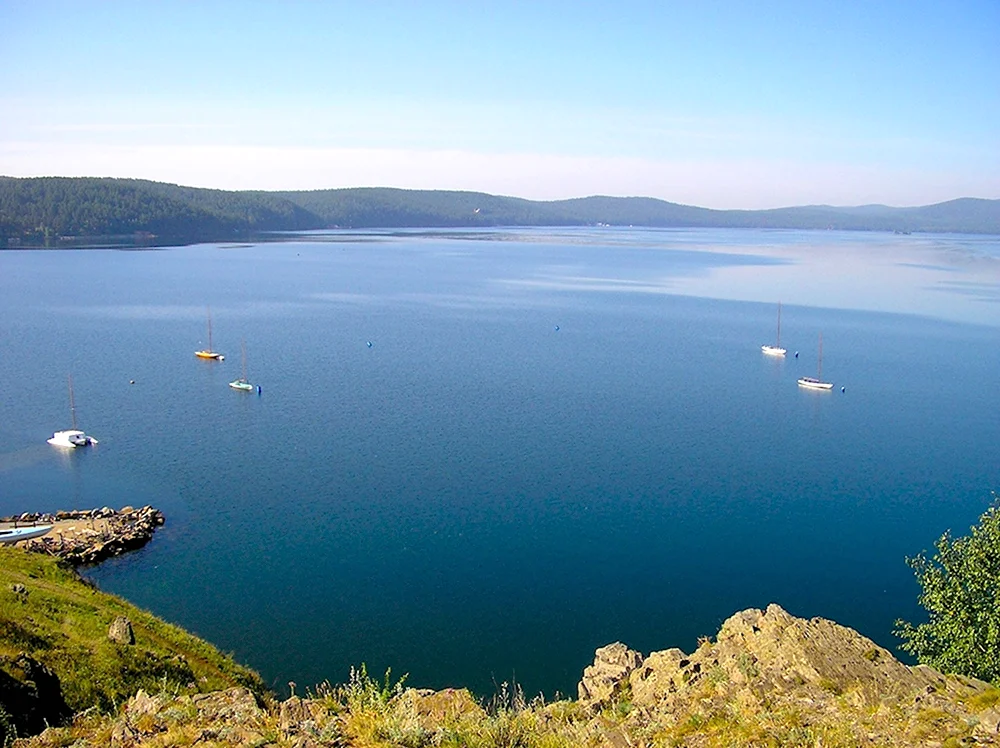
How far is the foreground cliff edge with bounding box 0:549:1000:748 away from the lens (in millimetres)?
6539

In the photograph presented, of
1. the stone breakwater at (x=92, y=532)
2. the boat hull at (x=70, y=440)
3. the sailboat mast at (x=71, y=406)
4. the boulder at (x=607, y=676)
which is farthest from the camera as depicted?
the sailboat mast at (x=71, y=406)

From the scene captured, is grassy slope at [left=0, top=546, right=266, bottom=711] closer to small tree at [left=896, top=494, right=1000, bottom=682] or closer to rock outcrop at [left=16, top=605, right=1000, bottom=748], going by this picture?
rock outcrop at [left=16, top=605, right=1000, bottom=748]

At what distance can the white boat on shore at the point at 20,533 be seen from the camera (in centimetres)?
2103

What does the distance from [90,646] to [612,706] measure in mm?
7564

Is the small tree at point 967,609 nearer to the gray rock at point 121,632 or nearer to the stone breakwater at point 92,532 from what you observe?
the gray rock at point 121,632

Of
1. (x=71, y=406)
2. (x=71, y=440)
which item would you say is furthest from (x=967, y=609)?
(x=71, y=406)

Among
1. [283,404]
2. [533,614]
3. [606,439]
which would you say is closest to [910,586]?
[533,614]

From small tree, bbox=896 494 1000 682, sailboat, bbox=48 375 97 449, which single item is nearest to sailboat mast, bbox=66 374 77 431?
sailboat, bbox=48 375 97 449

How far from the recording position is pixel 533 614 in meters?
18.7

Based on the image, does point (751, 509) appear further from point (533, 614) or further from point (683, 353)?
point (683, 353)

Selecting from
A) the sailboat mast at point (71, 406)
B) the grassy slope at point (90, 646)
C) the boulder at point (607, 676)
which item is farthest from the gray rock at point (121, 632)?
the sailboat mast at point (71, 406)

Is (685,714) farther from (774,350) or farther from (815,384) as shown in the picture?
(774,350)

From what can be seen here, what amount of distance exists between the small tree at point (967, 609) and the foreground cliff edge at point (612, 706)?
4.14 metres

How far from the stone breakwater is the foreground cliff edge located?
409 inches
